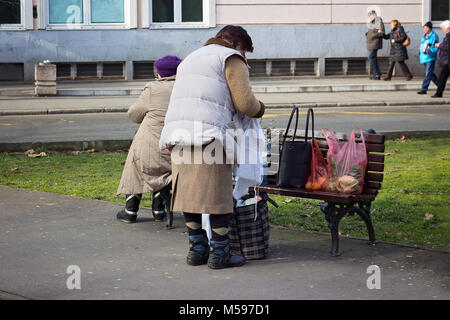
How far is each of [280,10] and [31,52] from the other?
7424 millimetres

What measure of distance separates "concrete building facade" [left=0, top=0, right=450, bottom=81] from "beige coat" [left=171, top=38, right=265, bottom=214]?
18.8 meters

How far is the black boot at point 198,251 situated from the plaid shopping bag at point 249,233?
28 centimetres

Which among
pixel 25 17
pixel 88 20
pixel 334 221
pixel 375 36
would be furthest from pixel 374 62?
pixel 334 221

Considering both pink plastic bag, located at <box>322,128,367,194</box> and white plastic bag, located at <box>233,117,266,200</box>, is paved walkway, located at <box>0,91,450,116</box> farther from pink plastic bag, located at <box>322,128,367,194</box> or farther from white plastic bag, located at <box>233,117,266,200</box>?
white plastic bag, located at <box>233,117,266,200</box>

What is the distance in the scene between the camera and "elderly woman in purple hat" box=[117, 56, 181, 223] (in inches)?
285

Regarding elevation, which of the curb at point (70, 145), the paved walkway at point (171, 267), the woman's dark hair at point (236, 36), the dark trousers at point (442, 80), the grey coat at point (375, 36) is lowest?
the paved walkway at point (171, 267)

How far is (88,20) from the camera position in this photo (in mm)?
24531

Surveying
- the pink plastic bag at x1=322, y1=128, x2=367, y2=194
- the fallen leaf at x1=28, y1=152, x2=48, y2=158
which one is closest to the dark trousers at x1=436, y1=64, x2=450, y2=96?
the fallen leaf at x1=28, y1=152, x2=48, y2=158

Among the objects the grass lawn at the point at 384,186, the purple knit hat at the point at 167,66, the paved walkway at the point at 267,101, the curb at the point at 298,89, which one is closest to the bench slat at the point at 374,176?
the grass lawn at the point at 384,186

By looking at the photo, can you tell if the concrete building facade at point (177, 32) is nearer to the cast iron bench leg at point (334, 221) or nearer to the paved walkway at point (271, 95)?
the paved walkway at point (271, 95)

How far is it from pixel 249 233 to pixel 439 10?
70.3 feet

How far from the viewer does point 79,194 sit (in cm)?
893

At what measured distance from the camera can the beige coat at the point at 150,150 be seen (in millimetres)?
7258
